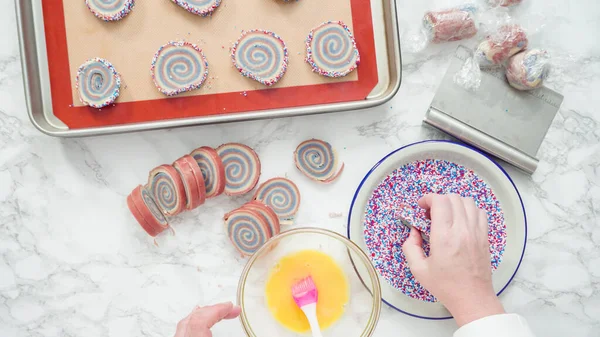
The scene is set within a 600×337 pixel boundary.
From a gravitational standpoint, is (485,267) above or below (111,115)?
below

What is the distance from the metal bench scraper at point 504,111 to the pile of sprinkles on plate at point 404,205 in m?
0.11

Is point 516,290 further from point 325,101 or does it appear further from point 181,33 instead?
point 181,33

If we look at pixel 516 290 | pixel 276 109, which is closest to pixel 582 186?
pixel 516 290

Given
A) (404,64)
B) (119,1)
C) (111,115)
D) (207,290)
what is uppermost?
(119,1)

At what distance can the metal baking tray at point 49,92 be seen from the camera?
126 centimetres

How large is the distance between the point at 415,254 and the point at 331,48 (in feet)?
1.75

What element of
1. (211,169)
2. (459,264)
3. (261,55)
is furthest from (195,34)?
(459,264)

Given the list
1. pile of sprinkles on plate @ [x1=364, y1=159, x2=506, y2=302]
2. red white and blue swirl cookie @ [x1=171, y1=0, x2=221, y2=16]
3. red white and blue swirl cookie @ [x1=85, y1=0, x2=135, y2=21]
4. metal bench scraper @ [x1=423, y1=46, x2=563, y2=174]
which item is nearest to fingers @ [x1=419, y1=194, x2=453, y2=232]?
pile of sprinkles on plate @ [x1=364, y1=159, x2=506, y2=302]

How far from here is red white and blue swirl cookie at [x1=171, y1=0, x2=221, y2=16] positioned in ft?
4.16

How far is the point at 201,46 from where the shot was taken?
1295mm

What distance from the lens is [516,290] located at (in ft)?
4.52

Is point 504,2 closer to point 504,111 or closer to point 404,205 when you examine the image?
point 504,111

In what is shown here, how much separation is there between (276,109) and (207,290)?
0.50 m

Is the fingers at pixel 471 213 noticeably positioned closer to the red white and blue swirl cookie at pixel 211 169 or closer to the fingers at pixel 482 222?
the fingers at pixel 482 222
